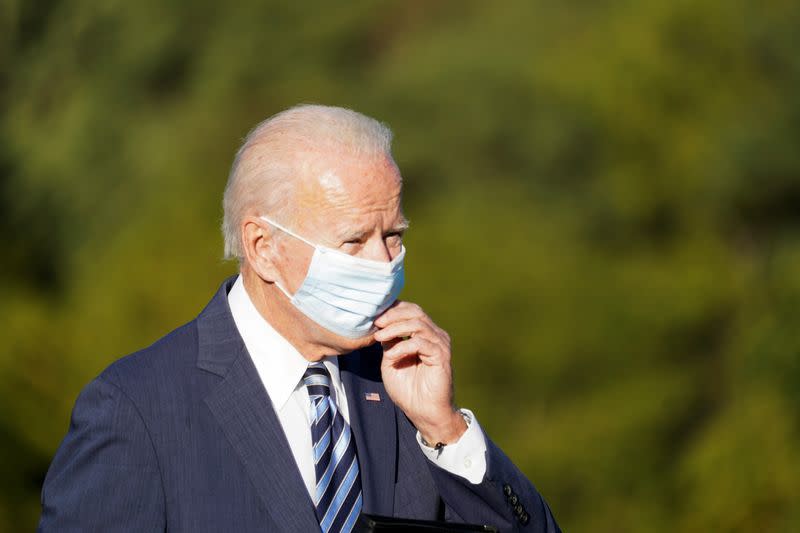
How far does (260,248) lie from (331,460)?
419mm

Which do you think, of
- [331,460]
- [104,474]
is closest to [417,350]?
[331,460]

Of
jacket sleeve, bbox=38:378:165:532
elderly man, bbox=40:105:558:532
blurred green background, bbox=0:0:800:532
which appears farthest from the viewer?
blurred green background, bbox=0:0:800:532

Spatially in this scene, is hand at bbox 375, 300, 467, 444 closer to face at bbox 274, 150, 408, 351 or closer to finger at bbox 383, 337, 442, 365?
finger at bbox 383, 337, 442, 365

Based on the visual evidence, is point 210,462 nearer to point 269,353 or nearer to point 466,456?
point 269,353

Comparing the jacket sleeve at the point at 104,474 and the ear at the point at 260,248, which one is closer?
the jacket sleeve at the point at 104,474

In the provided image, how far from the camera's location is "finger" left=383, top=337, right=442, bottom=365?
90.3 inches

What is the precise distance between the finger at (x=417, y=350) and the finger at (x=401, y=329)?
0.02m

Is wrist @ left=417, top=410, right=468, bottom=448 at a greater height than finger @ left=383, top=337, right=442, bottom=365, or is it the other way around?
finger @ left=383, top=337, right=442, bottom=365

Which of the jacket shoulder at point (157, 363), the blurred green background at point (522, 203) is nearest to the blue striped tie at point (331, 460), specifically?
the jacket shoulder at point (157, 363)

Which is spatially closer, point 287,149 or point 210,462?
point 210,462

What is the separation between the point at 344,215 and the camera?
7.25ft

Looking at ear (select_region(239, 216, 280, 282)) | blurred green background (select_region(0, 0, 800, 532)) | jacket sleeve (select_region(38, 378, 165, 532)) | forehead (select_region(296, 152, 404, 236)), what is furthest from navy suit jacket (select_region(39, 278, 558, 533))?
blurred green background (select_region(0, 0, 800, 532))

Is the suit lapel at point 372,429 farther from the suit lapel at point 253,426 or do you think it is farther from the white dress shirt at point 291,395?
the suit lapel at point 253,426

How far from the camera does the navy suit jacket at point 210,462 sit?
2.00 meters
